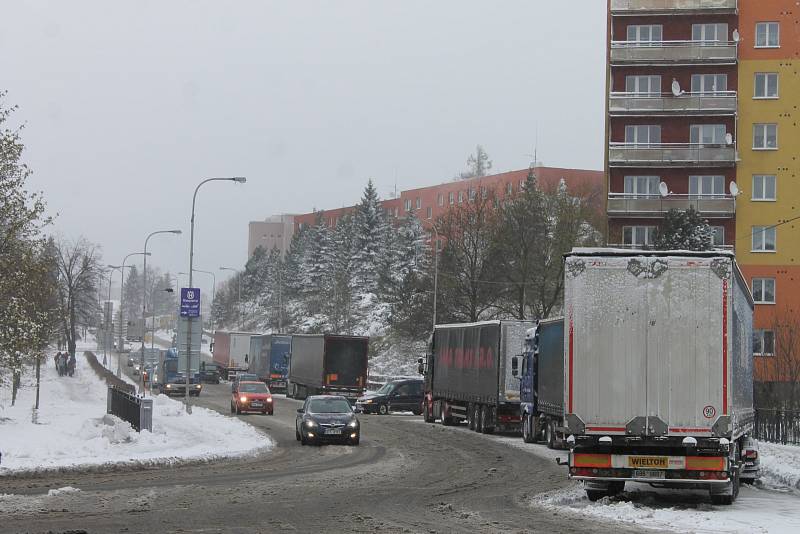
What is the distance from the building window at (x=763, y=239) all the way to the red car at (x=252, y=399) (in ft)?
100

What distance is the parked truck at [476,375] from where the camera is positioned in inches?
1426

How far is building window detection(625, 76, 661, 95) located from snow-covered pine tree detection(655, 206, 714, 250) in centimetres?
1255

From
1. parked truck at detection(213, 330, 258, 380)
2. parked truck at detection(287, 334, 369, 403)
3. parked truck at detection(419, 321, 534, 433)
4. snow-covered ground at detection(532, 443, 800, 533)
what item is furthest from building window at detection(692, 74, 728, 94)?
snow-covered ground at detection(532, 443, 800, 533)

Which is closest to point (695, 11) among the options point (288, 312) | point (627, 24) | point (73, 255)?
point (627, 24)

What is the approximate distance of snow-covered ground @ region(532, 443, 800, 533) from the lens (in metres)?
14.8

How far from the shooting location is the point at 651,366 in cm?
1628

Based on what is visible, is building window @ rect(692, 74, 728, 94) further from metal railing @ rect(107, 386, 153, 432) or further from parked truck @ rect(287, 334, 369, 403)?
metal railing @ rect(107, 386, 153, 432)

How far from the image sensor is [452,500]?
17.8 meters

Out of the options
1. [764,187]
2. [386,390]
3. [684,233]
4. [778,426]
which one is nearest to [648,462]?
[778,426]

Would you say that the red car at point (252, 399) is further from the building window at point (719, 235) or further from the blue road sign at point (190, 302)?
the building window at point (719, 235)

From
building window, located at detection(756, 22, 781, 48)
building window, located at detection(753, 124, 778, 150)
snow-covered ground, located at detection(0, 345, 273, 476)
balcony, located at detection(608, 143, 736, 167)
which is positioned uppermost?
building window, located at detection(756, 22, 781, 48)

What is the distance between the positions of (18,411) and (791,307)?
4087 centimetres

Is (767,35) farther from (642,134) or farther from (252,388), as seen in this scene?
(252,388)

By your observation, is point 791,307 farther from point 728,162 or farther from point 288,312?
point 288,312
